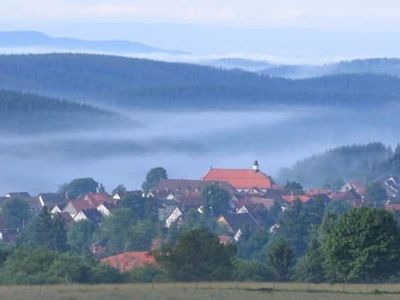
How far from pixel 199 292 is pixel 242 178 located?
84607 millimetres

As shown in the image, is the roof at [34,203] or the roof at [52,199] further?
the roof at [52,199]

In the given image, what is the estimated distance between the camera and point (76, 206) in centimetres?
8769

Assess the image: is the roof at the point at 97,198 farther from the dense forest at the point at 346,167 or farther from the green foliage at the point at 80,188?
the dense forest at the point at 346,167

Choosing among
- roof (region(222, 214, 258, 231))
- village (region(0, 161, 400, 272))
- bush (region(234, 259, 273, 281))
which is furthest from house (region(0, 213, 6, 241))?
bush (region(234, 259, 273, 281))

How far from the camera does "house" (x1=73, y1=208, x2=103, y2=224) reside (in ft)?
257

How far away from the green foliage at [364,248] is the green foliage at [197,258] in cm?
229

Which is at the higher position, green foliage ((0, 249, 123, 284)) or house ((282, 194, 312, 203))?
green foliage ((0, 249, 123, 284))

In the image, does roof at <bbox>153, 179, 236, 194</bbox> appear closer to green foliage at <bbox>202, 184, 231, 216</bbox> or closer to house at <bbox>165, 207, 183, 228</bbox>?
green foliage at <bbox>202, 184, 231, 216</bbox>

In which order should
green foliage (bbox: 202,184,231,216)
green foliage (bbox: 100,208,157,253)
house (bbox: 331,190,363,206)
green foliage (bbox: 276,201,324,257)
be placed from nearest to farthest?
green foliage (bbox: 100,208,157,253), green foliage (bbox: 276,201,324,257), green foliage (bbox: 202,184,231,216), house (bbox: 331,190,363,206)

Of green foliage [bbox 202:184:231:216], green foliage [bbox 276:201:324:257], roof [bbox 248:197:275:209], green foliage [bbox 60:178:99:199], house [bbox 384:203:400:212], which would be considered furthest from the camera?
green foliage [bbox 60:178:99:199]

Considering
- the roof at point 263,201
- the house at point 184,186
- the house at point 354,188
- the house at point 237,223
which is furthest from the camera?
the house at point 354,188

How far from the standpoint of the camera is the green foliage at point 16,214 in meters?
80.8

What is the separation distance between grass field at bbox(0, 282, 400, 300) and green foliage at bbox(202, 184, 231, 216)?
5466cm

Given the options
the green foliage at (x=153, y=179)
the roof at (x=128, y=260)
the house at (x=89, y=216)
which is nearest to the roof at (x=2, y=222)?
the house at (x=89, y=216)
